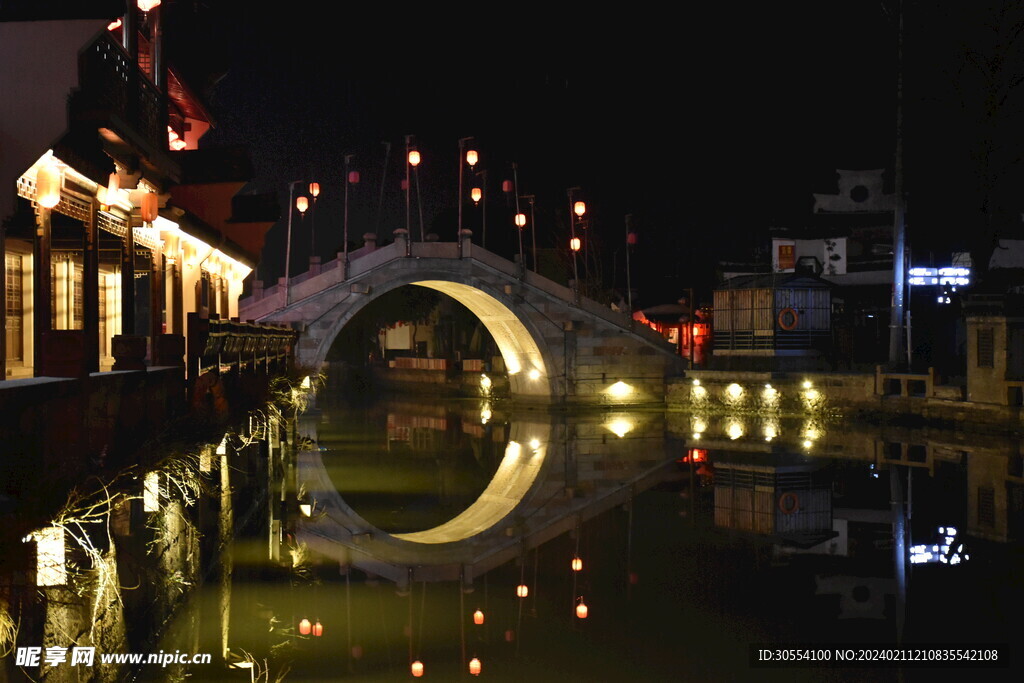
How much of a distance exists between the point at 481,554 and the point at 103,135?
15.9 feet

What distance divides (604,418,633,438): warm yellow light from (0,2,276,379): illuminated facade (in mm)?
9806

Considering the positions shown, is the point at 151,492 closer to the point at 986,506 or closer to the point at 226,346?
the point at 226,346

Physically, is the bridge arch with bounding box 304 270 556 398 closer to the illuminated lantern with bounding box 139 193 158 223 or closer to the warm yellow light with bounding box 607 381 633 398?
the warm yellow light with bounding box 607 381 633 398

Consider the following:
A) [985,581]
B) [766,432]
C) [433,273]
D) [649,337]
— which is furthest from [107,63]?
[649,337]

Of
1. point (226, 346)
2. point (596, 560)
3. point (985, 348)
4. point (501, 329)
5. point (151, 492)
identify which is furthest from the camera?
point (501, 329)

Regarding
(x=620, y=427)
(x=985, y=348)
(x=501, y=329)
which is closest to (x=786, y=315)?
(x=620, y=427)

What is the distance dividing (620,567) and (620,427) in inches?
585

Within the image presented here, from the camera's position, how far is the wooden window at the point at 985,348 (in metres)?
18.6

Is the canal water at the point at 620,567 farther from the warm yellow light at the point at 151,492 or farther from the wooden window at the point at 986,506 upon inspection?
the warm yellow light at the point at 151,492

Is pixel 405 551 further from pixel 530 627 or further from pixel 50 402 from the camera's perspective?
pixel 50 402

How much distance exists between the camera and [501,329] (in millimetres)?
30828

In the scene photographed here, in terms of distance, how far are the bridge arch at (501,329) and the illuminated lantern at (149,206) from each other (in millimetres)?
15685

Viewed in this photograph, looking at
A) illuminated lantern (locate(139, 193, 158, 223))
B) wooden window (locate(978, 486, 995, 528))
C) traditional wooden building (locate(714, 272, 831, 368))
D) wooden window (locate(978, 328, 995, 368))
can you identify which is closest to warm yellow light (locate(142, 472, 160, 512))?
illuminated lantern (locate(139, 193, 158, 223))

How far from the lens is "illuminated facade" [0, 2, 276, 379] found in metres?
7.51
